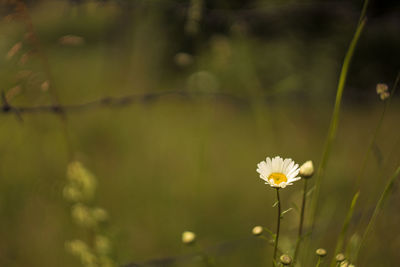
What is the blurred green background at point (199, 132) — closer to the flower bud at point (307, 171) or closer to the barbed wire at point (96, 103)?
the barbed wire at point (96, 103)

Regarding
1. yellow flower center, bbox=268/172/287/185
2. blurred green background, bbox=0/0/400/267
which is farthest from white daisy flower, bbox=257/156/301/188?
blurred green background, bbox=0/0/400/267

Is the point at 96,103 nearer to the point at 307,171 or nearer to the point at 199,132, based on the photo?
the point at 307,171

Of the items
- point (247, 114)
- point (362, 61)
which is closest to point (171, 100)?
point (247, 114)

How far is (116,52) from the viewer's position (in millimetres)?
2479

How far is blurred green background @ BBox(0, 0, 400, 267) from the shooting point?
0.93 metres

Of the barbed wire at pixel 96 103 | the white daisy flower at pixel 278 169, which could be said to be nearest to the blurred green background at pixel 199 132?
the barbed wire at pixel 96 103

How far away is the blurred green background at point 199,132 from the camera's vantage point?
93 cm

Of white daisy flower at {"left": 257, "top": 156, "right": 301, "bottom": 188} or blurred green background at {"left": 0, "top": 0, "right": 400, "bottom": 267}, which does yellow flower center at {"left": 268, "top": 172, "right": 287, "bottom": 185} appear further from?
blurred green background at {"left": 0, "top": 0, "right": 400, "bottom": 267}

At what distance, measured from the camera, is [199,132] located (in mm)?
1645

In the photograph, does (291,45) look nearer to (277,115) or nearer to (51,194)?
(277,115)

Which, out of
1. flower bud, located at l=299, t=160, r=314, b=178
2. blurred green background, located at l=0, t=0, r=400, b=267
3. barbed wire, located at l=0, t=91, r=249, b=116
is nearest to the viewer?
flower bud, located at l=299, t=160, r=314, b=178

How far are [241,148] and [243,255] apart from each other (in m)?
0.64

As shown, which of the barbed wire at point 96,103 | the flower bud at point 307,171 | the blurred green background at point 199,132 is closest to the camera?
the flower bud at point 307,171

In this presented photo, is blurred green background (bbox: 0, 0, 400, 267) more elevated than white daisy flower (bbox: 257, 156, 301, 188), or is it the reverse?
blurred green background (bbox: 0, 0, 400, 267)
